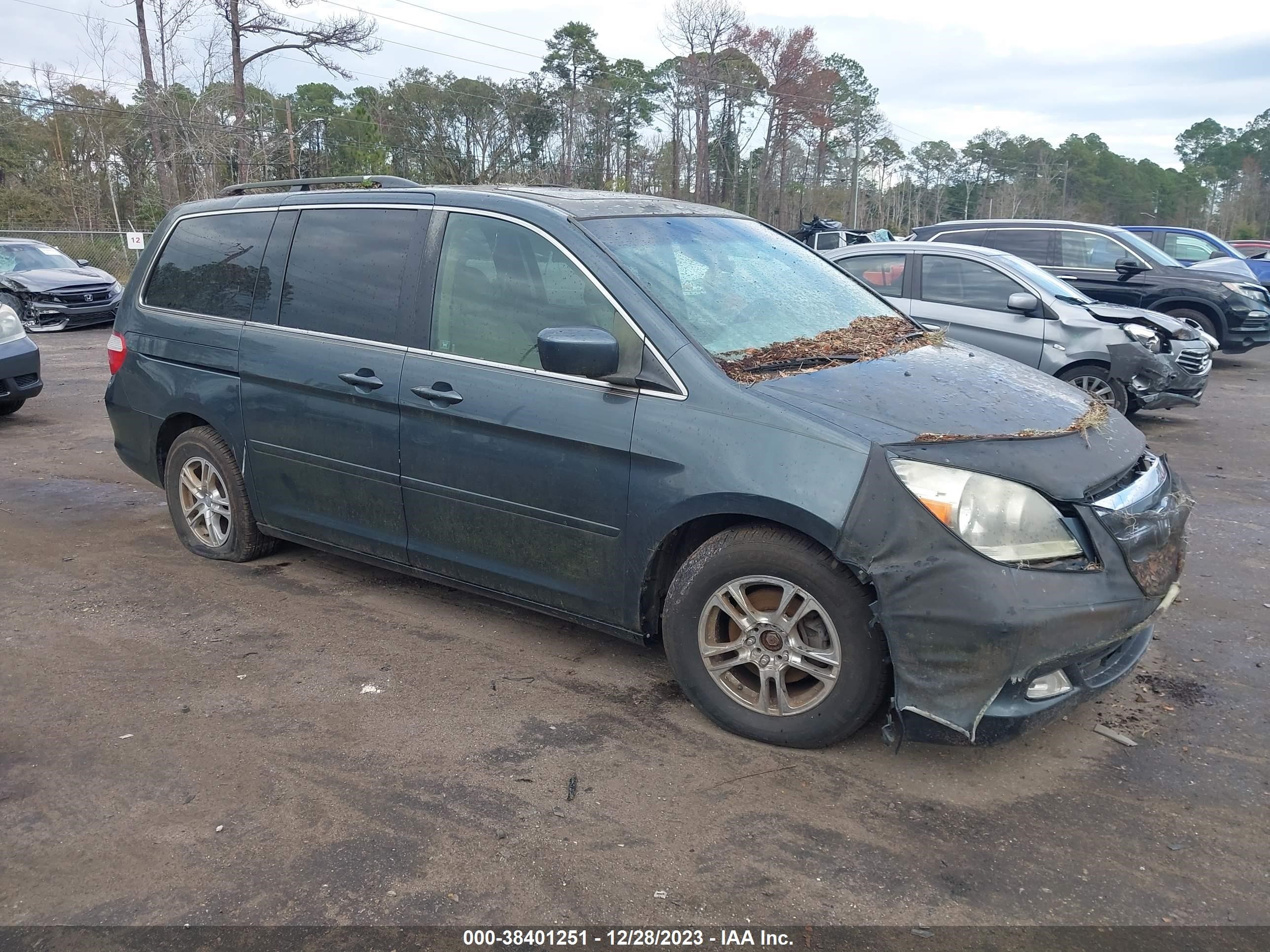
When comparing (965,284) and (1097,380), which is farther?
(965,284)

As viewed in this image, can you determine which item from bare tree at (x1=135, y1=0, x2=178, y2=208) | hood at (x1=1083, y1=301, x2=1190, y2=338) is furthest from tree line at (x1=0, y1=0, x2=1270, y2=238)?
hood at (x1=1083, y1=301, x2=1190, y2=338)

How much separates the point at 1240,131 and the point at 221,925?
103m

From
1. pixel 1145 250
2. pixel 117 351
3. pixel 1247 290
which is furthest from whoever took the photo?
pixel 1247 290

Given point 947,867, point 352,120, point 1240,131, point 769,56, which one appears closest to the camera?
point 947,867

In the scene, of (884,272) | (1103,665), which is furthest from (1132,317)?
(1103,665)

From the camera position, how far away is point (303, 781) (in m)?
3.29

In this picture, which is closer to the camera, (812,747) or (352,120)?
(812,747)

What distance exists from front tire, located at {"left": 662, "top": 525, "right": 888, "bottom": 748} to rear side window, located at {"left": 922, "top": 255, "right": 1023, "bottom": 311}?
21.2 ft

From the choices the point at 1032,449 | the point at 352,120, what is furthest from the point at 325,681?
the point at 352,120

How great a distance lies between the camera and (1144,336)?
8867mm

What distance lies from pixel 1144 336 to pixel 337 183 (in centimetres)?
710

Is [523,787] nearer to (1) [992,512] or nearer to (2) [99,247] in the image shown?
(1) [992,512]

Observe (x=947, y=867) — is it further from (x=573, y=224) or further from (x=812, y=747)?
(x=573, y=224)

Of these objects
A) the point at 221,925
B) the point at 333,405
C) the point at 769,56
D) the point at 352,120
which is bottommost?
the point at 221,925
